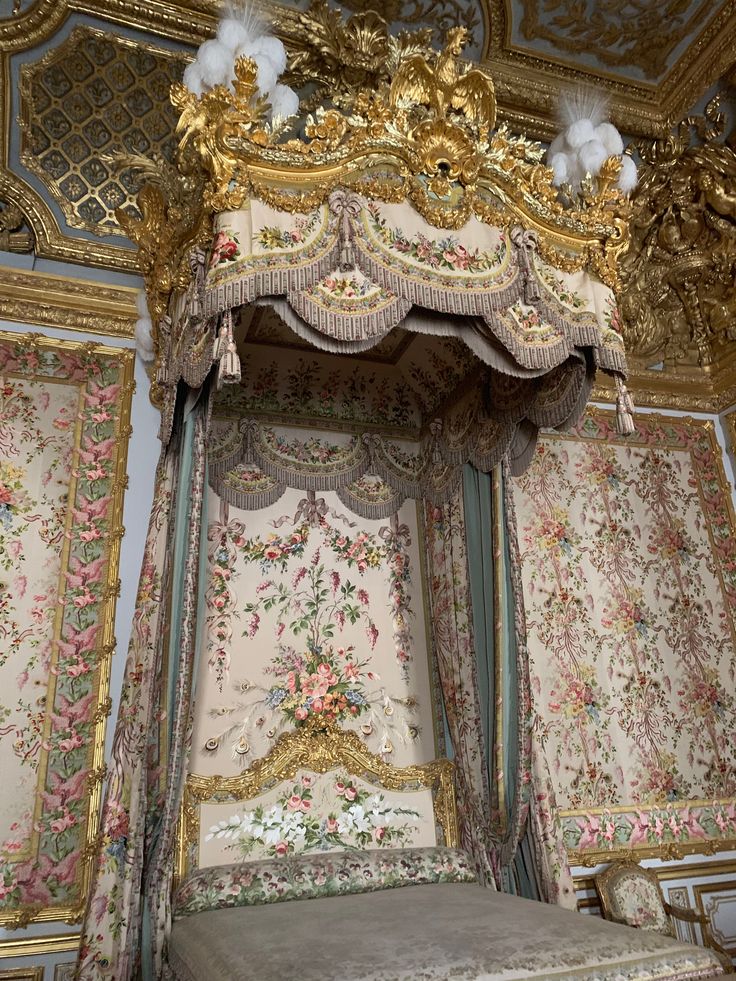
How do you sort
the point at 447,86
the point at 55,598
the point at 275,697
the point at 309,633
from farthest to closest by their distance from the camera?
the point at 309,633 < the point at 275,697 < the point at 55,598 < the point at 447,86

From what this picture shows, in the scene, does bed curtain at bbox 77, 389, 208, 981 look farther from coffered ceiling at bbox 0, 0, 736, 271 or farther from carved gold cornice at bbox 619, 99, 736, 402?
carved gold cornice at bbox 619, 99, 736, 402

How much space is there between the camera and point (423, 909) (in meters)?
2.39

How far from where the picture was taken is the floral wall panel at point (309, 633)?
328 centimetres

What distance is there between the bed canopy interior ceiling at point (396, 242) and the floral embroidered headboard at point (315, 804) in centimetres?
143

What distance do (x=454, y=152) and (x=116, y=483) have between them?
2.01 metres

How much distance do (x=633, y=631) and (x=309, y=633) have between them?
1.85m

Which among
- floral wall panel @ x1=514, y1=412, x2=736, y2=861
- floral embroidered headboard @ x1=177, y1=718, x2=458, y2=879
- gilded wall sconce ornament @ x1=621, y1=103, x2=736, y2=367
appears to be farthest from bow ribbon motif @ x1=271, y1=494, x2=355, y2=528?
gilded wall sconce ornament @ x1=621, y1=103, x2=736, y2=367

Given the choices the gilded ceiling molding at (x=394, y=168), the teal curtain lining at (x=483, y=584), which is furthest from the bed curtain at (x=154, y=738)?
the teal curtain lining at (x=483, y=584)

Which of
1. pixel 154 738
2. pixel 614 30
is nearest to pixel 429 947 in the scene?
pixel 154 738

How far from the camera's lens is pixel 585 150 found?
9.91 ft

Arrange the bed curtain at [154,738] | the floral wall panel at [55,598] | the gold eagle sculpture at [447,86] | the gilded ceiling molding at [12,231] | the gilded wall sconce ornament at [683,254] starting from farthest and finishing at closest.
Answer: the gilded wall sconce ornament at [683,254]
the gilded ceiling molding at [12,231]
the floral wall panel at [55,598]
the gold eagle sculpture at [447,86]
the bed curtain at [154,738]

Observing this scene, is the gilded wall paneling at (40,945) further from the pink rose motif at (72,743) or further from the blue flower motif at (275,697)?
the blue flower motif at (275,697)

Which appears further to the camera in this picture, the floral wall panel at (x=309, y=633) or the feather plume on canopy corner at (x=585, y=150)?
the floral wall panel at (x=309, y=633)

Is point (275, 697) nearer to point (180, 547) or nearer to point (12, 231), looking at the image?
point (180, 547)
